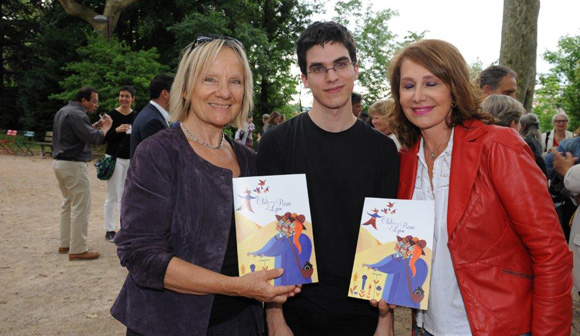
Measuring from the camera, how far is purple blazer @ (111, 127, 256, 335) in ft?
6.20

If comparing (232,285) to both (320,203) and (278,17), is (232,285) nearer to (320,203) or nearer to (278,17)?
(320,203)

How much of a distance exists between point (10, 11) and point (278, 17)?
19.8m

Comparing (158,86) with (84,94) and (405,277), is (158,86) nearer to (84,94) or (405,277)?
(84,94)

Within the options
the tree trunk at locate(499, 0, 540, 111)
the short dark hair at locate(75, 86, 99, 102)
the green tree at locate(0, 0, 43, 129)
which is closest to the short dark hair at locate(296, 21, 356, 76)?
the short dark hair at locate(75, 86, 99, 102)

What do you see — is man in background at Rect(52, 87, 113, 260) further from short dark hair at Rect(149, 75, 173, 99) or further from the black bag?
short dark hair at Rect(149, 75, 173, 99)

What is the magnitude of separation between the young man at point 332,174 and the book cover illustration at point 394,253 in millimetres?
214

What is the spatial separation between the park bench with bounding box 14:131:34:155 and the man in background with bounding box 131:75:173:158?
742 inches

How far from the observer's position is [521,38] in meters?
7.53

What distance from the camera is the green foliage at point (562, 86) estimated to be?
30.9m

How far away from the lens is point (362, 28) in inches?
1406

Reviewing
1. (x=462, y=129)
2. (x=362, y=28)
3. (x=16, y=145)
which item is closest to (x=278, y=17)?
(x=362, y=28)

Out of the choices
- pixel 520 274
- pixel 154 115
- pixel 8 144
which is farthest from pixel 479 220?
pixel 8 144

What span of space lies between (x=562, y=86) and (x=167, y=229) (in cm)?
4036

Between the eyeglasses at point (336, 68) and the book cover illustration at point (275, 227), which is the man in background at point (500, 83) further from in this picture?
the book cover illustration at point (275, 227)
